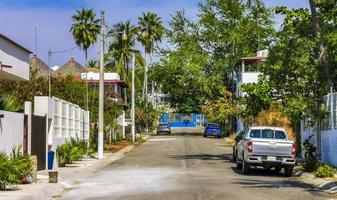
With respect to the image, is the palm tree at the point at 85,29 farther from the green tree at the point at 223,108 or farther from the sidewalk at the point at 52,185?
the sidewalk at the point at 52,185

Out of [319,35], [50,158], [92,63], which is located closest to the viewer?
[50,158]

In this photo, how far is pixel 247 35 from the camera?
79938mm

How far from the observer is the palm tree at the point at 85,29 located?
87.7 metres

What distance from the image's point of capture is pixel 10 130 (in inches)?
870

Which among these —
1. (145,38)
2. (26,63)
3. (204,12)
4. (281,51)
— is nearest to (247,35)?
(204,12)

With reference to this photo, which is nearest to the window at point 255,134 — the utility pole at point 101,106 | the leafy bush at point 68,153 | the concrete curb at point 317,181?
the concrete curb at point 317,181

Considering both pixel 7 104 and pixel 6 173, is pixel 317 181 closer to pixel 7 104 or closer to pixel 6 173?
pixel 6 173

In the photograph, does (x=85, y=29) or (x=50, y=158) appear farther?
(x=85, y=29)

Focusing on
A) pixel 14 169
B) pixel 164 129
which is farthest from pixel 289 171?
pixel 164 129

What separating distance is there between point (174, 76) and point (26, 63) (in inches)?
2154

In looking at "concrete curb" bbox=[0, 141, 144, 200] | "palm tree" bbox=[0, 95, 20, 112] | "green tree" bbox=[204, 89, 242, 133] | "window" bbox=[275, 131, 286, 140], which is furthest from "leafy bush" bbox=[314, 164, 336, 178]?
"green tree" bbox=[204, 89, 242, 133]

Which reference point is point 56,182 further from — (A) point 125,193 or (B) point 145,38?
(B) point 145,38

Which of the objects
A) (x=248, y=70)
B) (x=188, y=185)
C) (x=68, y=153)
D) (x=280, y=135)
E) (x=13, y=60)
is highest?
(x=248, y=70)

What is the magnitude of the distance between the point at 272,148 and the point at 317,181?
305 centimetres
